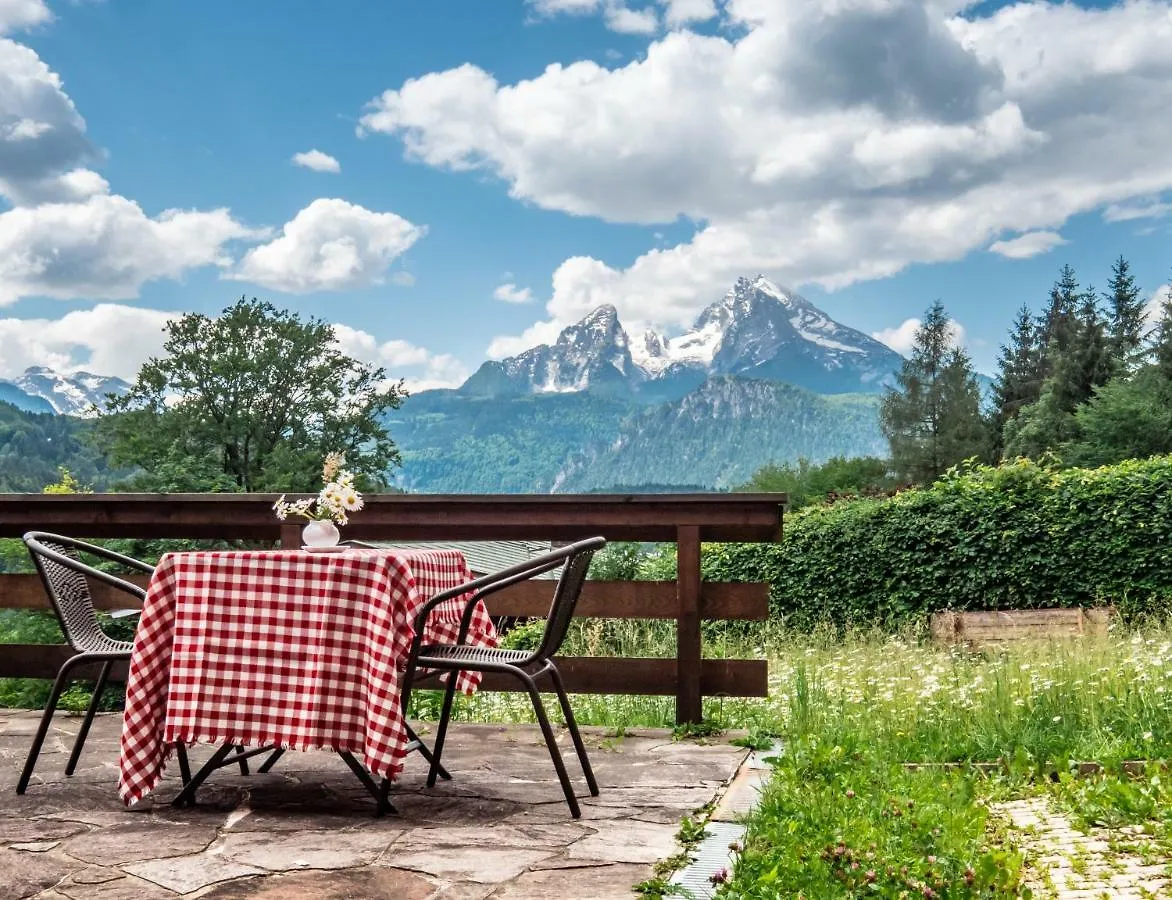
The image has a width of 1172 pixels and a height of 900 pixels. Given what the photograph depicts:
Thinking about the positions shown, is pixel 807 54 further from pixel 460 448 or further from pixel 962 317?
pixel 962 317

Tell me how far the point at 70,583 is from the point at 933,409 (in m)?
48.7

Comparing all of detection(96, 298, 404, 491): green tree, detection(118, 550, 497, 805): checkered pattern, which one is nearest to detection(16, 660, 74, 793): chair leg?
detection(118, 550, 497, 805): checkered pattern

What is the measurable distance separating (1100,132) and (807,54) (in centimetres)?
9268

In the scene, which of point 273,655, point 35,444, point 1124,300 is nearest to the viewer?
point 273,655

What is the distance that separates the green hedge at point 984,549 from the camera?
41.0ft

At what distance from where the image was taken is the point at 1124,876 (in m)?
2.63

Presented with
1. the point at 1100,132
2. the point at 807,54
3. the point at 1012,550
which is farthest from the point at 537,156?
the point at 1012,550

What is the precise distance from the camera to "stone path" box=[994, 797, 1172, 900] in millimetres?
2492

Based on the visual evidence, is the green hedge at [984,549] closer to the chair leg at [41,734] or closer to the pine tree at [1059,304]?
the chair leg at [41,734]

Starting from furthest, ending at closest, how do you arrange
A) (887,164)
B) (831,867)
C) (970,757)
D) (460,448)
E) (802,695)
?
(460,448), (887,164), (802,695), (970,757), (831,867)

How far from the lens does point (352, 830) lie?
9.42 ft

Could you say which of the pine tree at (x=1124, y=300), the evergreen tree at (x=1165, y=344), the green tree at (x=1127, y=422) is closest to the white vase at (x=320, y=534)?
the green tree at (x=1127, y=422)

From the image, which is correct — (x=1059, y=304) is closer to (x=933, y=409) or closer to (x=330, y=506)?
(x=933, y=409)

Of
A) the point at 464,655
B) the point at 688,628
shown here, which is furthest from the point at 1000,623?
the point at 464,655
